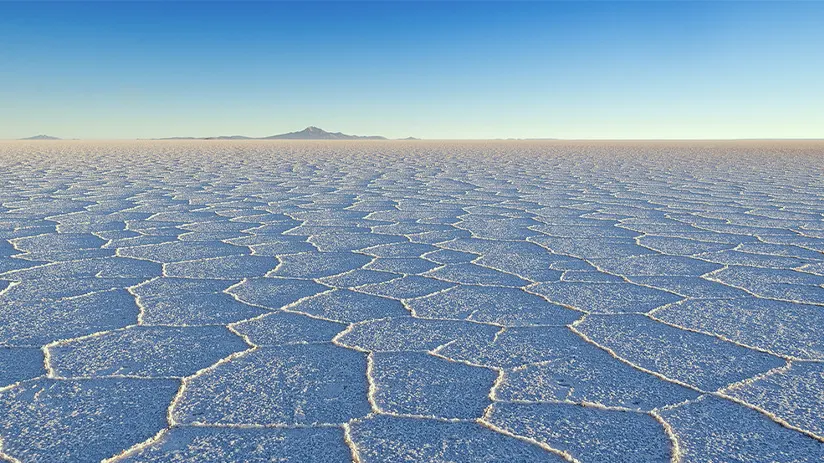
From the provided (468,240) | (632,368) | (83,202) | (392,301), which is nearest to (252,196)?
(83,202)

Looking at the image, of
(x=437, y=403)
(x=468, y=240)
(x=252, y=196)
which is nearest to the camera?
(x=437, y=403)

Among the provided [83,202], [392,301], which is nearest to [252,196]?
[83,202]

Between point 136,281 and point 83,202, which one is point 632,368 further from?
point 83,202

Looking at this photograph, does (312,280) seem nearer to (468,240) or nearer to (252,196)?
(468,240)

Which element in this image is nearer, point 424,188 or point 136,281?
point 136,281

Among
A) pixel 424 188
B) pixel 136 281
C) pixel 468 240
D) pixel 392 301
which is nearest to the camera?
pixel 392 301

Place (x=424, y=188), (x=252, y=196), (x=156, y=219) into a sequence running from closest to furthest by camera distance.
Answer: (x=156, y=219), (x=252, y=196), (x=424, y=188)
